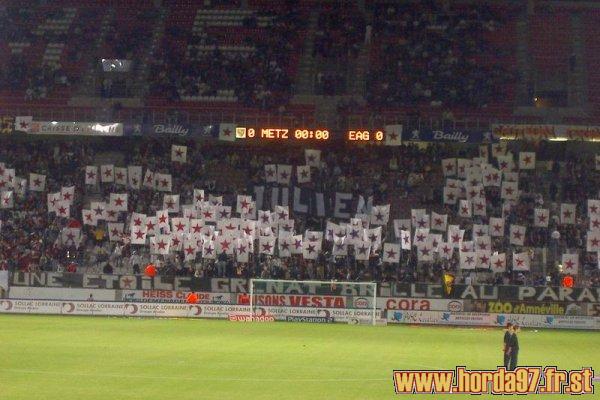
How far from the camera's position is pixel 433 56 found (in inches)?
2650

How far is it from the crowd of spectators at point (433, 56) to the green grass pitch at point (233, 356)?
18877mm

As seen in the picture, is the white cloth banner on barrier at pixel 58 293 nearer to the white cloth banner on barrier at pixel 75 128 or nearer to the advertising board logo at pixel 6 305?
the advertising board logo at pixel 6 305

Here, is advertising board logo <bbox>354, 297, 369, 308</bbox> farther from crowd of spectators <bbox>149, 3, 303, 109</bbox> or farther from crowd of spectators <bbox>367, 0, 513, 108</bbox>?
crowd of spectators <bbox>149, 3, 303, 109</bbox>

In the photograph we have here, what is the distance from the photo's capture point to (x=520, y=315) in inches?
2053

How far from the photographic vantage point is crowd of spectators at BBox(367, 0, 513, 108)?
6525 cm

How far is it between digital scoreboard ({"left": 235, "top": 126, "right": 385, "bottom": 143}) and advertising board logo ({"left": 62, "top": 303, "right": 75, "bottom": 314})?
14164 millimetres

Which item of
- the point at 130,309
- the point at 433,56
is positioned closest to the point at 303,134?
the point at 433,56

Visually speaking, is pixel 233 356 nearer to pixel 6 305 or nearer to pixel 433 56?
A: pixel 6 305

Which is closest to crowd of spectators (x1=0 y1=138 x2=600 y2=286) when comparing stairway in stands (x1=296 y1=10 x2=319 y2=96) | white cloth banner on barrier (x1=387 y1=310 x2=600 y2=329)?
white cloth banner on barrier (x1=387 y1=310 x2=600 y2=329)

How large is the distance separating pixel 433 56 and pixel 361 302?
20.8m

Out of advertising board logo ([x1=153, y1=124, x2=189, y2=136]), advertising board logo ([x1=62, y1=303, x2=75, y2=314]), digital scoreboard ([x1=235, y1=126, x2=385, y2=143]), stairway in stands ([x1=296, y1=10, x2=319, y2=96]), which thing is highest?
stairway in stands ([x1=296, y1=10, x2=319, y2=96])

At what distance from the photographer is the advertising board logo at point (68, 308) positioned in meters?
53.6

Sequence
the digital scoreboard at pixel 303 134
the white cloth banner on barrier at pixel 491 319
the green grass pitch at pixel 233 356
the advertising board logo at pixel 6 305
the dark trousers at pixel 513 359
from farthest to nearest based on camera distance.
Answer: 1. the digital scoreboard at pixel 303 134
2. the advertising board logo at pixel 6 305
3. the white cloth banner on barrier at pixel 491 319
4. the green grass pitch at pixel 233 356
5. the dark trousers at pixel 513 359

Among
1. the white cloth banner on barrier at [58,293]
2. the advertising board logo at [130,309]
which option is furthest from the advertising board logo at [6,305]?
the advertising board logo at [130,309]
